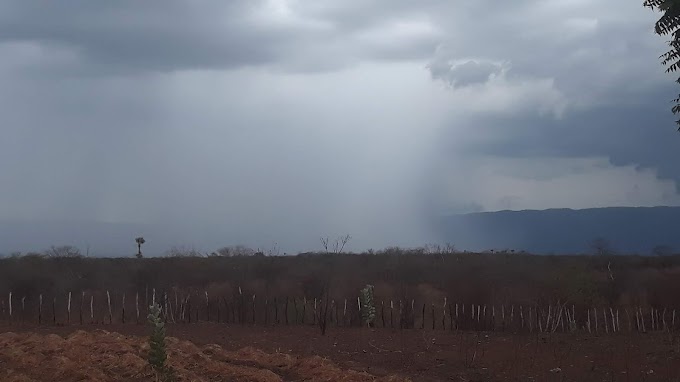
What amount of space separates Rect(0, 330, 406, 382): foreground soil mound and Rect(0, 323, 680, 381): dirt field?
15.4 inches

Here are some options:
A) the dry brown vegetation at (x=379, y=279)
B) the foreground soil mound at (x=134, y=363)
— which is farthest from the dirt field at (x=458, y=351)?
the dry brown vegetation at (x=379, y=279)

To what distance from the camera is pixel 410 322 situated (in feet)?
89.3

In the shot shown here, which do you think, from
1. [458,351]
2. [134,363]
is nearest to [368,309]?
[458,351]

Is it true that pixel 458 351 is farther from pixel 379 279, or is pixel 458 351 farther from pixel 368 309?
pixel 379 279

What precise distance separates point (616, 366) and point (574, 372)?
1209 mm

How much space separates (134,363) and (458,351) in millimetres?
9240

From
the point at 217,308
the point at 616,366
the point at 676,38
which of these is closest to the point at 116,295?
the point at 217,308

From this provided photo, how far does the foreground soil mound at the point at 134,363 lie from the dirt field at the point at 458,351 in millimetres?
390

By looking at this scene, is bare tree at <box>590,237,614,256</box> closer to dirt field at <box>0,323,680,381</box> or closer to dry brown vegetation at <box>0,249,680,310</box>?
dry brown vegetation at <box>0,249,680,310</box>

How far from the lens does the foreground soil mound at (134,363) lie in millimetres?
13891

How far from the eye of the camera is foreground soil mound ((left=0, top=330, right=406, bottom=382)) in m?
13.9

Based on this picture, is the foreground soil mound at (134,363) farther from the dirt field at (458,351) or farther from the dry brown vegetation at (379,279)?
the dry brown vegetation at (379,279)

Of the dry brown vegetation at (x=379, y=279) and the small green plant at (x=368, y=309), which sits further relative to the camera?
the dry brown vegetation at (x=379, y=279)

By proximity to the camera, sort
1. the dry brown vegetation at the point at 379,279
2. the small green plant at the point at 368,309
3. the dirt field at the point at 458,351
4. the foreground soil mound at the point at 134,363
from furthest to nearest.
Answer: the dry brown vegetation at the point at 379,279, the small green plant at the point at 368,309, the dirt field at the point at 458,351, the foreground soil mound at the point at 134,363
